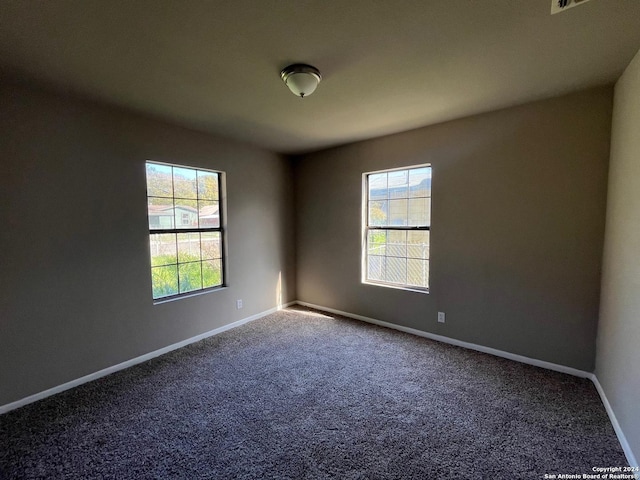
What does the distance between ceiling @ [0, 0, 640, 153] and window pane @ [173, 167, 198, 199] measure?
72cm

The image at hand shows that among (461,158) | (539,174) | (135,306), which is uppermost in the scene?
(461,158)

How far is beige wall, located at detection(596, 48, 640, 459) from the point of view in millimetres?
1686

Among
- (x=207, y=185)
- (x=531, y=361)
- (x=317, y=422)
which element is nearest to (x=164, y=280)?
(x=207, y=185)

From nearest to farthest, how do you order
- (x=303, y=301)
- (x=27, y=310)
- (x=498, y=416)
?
(x=498, y=416), (x=27, y=310), (x=303, y=301)

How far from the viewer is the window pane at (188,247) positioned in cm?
329

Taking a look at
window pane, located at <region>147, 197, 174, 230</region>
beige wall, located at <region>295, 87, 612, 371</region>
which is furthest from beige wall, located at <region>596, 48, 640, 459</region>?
window pane, located at <region>147, 197, 174, 230</region>

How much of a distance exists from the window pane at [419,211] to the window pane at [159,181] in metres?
2.79

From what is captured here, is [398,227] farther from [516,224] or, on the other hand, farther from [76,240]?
[76,240]

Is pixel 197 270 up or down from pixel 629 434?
up

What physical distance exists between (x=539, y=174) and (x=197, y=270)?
3.69 metres

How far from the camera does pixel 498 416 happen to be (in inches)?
79.2

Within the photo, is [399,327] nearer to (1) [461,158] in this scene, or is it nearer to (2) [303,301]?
(2) [303,301]

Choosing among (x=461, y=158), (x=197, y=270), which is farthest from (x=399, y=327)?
(x=197, y=270)

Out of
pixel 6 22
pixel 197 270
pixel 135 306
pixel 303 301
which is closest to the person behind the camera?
pixel 6 22
